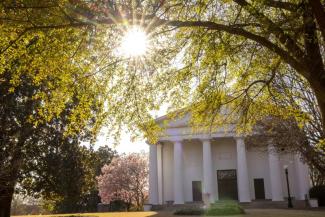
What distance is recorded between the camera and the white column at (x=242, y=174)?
129 ft

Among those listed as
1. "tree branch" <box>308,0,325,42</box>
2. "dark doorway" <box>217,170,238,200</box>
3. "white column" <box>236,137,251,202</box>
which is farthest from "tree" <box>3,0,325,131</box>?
"dark doorway" <box>217,170,238,200</box>

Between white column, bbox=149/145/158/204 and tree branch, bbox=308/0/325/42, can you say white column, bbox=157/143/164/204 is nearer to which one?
white column, bbox=149/145/158/204

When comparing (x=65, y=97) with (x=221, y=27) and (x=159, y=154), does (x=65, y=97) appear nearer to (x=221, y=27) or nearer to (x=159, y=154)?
(x=221, y=27)

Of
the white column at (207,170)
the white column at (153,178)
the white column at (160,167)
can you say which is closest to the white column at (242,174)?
the white column at (207,170)

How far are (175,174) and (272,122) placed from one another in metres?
23.0

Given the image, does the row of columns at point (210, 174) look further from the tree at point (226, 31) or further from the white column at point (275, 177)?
the tree at point (226, 31)

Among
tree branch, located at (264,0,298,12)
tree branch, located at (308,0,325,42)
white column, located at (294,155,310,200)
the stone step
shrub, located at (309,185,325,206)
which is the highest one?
tree branch, located at (264,0,298,12)

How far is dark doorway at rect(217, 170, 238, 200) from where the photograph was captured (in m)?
43.7

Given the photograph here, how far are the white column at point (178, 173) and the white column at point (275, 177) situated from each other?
975 centimetres

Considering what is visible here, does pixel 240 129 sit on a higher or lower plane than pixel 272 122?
lower

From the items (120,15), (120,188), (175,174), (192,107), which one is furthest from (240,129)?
(120,188)

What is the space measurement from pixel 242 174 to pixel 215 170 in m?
5.37

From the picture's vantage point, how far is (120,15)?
7020 mm

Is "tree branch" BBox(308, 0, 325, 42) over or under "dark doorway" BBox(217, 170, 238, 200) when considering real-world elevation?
over
